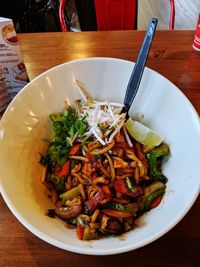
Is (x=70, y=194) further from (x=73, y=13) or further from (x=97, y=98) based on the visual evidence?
(x=73, y=13)

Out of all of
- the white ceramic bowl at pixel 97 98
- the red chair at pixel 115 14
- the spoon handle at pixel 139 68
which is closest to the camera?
the white ceramic bowl at pixel 97 98

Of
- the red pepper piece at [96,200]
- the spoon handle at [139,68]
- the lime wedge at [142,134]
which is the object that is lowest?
the red pepper piece at [96,200]

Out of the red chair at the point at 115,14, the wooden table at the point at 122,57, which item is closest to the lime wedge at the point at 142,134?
the wooden table at the point at 122,57

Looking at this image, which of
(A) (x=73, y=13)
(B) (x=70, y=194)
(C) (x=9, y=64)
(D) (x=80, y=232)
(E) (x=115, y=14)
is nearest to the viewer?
(D) (x=80, y=232)

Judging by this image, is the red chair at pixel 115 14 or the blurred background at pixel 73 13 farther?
the blurred background at pixel 73 13

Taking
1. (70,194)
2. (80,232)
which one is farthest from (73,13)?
(80,232)

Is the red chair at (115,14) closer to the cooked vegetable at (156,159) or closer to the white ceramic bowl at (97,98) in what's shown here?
the white ceramic bowl at (97,98)
